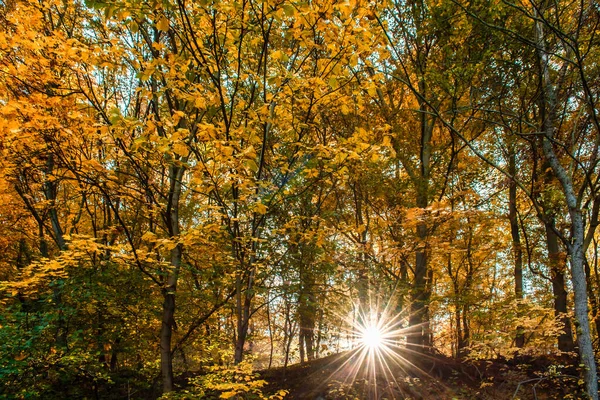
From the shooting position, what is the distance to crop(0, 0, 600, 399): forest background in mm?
2949

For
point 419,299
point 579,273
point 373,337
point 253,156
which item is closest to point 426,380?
point 373,337


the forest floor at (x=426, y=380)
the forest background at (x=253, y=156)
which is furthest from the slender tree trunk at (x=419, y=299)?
the forest floor at (x=426, y=380)

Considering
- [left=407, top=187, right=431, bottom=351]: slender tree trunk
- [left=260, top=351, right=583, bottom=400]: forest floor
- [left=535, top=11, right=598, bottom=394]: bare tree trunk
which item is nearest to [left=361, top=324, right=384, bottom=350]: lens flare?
[left=260, top=351, right=583, bottom=400]: forest floor

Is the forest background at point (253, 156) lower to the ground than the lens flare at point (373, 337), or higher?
higher

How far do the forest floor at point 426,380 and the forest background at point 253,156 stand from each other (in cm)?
60

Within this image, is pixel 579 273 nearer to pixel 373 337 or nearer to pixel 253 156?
pixel 253 156

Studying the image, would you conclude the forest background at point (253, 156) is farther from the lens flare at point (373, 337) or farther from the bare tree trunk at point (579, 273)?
the lens flare at point (373, 337)

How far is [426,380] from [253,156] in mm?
6805

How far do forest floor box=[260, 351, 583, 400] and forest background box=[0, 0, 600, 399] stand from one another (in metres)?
0.60

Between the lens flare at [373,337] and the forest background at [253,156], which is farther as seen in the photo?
the lens flare at [373,337]

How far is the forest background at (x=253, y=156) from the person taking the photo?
295cm

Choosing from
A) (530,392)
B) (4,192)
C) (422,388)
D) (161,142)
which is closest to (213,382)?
(161,142)

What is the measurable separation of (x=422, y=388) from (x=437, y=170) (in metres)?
4.97

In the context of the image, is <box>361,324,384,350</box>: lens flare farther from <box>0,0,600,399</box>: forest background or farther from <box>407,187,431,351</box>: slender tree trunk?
<box>407,187,431,351</box>: slender tree trunk
